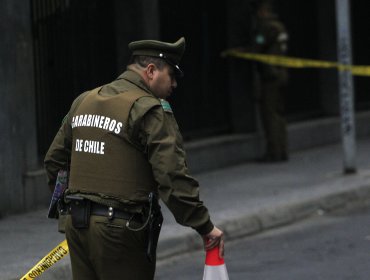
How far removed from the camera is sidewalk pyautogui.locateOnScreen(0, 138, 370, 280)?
29.7 ft

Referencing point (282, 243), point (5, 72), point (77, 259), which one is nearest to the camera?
point (77, 259)

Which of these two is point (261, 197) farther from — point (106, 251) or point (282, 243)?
point (106, 251)

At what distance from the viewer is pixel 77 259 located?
5.34m

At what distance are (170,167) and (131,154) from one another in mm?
243

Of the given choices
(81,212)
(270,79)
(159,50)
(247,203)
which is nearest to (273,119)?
(270,79)

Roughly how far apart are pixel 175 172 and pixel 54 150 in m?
0.88

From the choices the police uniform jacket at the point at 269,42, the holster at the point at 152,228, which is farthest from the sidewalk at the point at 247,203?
the holster at the point at 152,228

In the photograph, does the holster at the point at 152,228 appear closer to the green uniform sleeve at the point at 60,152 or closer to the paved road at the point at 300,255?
the green uniform sleeve at the point at 60,152

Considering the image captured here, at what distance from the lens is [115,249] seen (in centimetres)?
514

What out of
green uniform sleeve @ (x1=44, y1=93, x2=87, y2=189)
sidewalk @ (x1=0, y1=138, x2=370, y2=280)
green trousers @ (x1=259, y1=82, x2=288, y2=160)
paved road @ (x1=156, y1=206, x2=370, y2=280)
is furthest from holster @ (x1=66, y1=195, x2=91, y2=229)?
green trousers @ (x1=259, y1=82, x2=288, y2=160)

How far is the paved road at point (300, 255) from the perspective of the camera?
27.6 ft

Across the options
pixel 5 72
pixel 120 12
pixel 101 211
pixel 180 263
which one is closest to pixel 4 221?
pixel 5 72

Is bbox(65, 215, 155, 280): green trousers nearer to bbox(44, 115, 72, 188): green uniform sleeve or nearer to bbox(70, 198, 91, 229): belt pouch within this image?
bbox(70, 198, 91, 229): belt pouch

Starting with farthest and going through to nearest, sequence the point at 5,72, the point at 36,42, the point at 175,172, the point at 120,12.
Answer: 1. the point at 120,12
2. the point at 36,42
3. the point at 5,72
4. the point at 175,172
